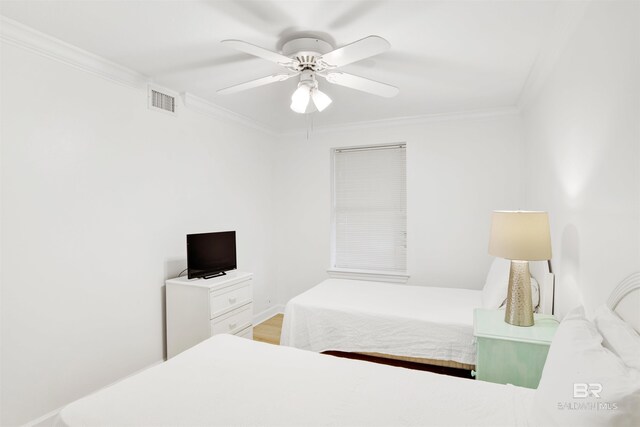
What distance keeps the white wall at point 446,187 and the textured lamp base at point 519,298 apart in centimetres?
169

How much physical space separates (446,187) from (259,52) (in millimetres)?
2696

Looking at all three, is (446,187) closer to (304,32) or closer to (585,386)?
(304,32)

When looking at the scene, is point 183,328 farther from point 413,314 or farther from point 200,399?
point 413,314

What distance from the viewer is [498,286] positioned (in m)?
2.56

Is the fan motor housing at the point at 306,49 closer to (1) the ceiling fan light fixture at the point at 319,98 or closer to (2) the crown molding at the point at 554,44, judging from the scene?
(1) the ceiling fan light fixture at the point at 319,98

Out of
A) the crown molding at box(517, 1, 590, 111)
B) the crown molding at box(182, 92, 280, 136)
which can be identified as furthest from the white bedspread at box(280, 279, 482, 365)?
the crown molding at box(182, 92, 280, 136)

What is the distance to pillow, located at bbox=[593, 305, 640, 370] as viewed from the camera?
100 cm

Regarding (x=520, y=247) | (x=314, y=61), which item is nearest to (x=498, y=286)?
(x=520, y=247)

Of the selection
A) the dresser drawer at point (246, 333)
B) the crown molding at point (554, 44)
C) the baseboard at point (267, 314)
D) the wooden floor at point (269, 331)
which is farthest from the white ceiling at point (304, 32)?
→ the baseboard at point (267, 314)

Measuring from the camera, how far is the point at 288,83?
2.87 meters

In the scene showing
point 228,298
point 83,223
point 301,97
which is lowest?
point 228,298

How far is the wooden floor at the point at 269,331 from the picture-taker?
12.1 ft

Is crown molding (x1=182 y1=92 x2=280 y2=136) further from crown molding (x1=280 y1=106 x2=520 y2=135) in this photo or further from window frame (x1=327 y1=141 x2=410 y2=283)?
window frame (x1=327 y1=141 x2=410 y2=283)

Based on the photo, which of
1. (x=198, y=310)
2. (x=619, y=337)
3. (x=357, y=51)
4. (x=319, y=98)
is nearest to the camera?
(x=619, y=337)
